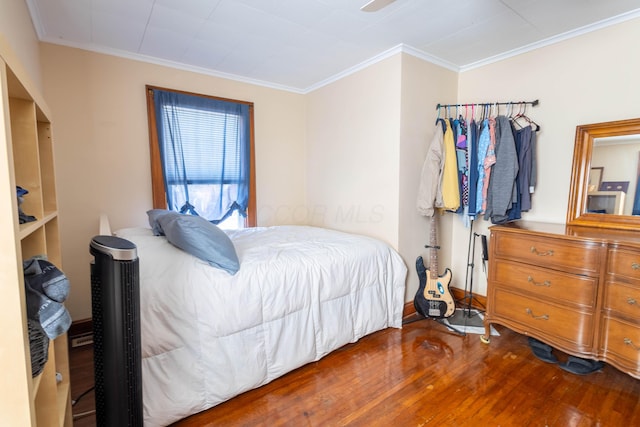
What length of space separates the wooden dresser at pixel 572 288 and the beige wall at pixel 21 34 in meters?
2.84

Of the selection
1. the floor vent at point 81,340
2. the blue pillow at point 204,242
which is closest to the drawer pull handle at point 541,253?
the blue pillow at point 204,242

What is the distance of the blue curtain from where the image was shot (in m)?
2.88

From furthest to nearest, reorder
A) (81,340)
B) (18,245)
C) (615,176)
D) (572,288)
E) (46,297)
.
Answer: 1. (81,340)
2. (615,176)
3. (572,288)
4. (46,297)
5. (18,245)

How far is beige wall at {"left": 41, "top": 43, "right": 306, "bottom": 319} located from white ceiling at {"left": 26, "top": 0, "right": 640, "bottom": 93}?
0.15m

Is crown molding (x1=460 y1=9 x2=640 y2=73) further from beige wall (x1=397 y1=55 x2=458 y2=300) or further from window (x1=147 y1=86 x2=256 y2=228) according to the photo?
window (x1=147 y1=86 x2=256 y2=228)

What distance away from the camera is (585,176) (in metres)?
2.31

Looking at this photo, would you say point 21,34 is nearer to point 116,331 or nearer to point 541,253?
point 116,331

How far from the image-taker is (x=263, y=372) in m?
1.81

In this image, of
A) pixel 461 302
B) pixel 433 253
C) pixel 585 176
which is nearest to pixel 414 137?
pixel 433 253

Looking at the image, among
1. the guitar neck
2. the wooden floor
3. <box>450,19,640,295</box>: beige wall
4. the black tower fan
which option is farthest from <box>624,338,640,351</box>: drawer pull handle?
the black tower fan

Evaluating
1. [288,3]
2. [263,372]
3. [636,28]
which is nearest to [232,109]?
[288,3]

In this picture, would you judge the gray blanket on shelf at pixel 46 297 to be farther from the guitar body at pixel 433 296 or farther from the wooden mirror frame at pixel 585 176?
the wooden mirror frame at pixel 585 176

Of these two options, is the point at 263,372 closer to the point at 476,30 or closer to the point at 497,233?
the point at 497,233

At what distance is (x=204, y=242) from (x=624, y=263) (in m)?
2.29
